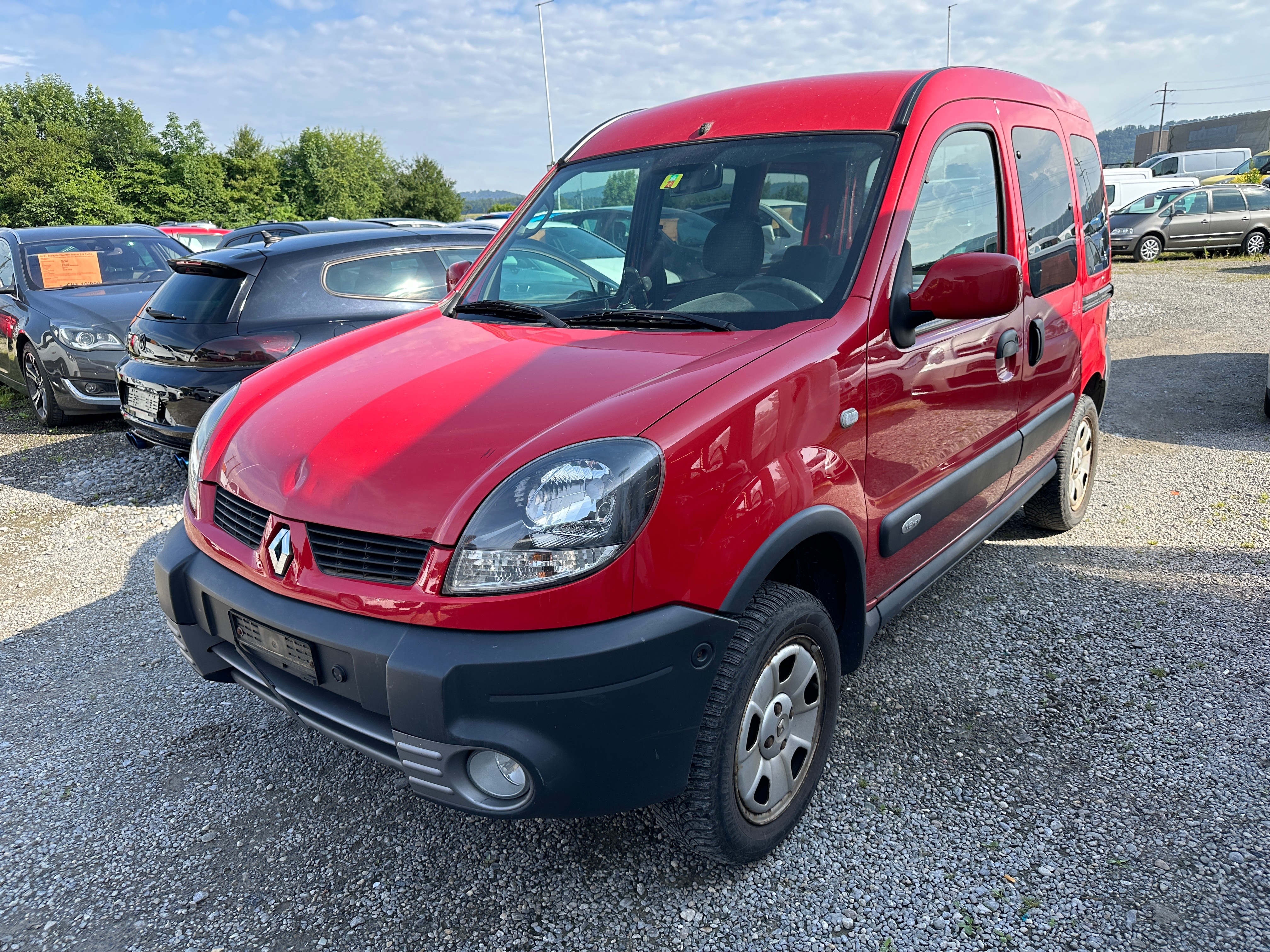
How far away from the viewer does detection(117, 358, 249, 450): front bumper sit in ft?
16.5

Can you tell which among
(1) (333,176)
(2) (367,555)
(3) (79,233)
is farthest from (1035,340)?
(1) (333,176)

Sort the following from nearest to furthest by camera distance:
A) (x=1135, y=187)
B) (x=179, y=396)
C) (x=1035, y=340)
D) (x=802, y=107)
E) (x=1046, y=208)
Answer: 1. (x=802, y=107)
2. (x=1035, y=340)
3. (x=1046, y=208)
4. (x=179, y=396)
5. (x=1135, y=187)

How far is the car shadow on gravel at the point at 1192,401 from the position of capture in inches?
240

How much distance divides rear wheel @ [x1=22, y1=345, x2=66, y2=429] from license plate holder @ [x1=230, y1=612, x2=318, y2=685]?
252 inches

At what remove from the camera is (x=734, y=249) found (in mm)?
2656

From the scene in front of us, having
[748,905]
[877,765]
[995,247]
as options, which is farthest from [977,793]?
[995,247]

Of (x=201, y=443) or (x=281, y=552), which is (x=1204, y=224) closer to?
(x=201, y=443)

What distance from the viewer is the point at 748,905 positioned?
2123 millimetres

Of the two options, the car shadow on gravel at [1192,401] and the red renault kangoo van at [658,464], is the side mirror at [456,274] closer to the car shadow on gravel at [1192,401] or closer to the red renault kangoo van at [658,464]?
the red renault kangoo van at [658,464]

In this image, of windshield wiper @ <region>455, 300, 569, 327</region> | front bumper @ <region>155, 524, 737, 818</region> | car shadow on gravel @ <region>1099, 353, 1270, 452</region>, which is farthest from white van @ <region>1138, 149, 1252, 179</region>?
front bumper @ <region>155, 524, 737, 818</region>

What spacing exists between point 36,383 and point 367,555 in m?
7.43

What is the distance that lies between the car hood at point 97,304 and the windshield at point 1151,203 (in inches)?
740

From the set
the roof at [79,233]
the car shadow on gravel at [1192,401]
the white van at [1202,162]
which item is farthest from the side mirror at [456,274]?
the white van at [1202,162]

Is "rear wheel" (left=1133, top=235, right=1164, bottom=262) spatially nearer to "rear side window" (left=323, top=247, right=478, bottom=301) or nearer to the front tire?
"rear side window" (left=323, top=247, right=478, bottom=301)
